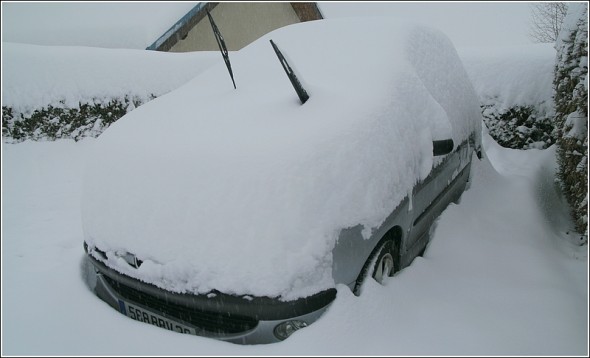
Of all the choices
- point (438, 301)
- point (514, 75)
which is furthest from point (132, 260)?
point (514, 75)

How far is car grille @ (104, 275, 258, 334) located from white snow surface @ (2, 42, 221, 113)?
5234 mm

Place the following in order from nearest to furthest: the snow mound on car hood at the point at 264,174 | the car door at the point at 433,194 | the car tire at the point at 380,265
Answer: the snow mound on car hood at the point at 264,174 < the car tire at the point at 380,265 < the car door at the point at 433,194

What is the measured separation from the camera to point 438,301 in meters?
2.38

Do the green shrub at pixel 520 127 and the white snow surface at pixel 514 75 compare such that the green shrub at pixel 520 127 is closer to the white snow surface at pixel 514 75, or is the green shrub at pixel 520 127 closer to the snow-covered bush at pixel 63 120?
the white snow surface at pixel 514 75

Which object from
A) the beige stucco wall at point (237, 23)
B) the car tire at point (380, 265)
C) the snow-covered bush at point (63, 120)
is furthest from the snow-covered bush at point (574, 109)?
the beige stucco wall at point (237, 23)

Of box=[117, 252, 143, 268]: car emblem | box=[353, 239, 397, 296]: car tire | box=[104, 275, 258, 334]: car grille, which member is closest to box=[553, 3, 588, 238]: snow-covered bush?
box=[353, 239, 397, 296]: car tire

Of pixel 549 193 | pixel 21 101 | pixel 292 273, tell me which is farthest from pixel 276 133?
pixel 21 101

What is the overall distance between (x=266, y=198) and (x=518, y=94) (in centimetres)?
454

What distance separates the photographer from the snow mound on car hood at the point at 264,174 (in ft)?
6.60

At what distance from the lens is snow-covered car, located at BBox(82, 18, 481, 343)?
2020 mm

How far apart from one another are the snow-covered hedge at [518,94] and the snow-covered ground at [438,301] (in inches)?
65.5

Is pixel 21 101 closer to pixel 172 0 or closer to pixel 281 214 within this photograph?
pixel 172 0

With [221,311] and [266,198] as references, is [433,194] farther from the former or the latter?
[221,311]

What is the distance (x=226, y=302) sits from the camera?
205cm
